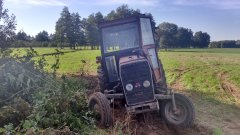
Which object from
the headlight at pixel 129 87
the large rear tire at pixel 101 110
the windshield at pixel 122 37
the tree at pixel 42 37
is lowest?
the large rear tire at pixel 101 110

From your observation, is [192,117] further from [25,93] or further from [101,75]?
[25,93]

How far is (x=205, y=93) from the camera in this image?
15297 millimetres

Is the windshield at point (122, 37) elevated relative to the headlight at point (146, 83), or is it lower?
elevated

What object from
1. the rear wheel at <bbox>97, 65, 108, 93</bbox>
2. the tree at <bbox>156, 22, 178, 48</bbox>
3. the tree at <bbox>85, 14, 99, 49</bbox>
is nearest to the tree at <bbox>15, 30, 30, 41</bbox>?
the rear wheel at <bbox>97, 65, 108, 93</bbox>

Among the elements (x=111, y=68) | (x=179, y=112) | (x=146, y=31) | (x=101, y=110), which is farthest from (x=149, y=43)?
(x=101, y=110)

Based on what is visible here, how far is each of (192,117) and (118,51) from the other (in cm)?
261

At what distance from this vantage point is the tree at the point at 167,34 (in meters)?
81.8

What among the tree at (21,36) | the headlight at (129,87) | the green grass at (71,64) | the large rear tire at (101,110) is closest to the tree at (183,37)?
the green grass at (71,64)

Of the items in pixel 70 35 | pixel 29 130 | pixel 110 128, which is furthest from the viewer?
pixel 70 35

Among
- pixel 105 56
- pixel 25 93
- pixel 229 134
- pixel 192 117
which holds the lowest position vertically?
pixel 229 134

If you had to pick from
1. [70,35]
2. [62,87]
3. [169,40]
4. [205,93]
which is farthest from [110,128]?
[169,40]

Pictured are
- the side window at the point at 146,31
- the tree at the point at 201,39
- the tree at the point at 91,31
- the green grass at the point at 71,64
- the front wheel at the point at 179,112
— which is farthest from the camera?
the tree at the point at 201,39

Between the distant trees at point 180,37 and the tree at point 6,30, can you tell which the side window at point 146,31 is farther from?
the distant trees at point 180,37

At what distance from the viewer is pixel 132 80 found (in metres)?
8.77
